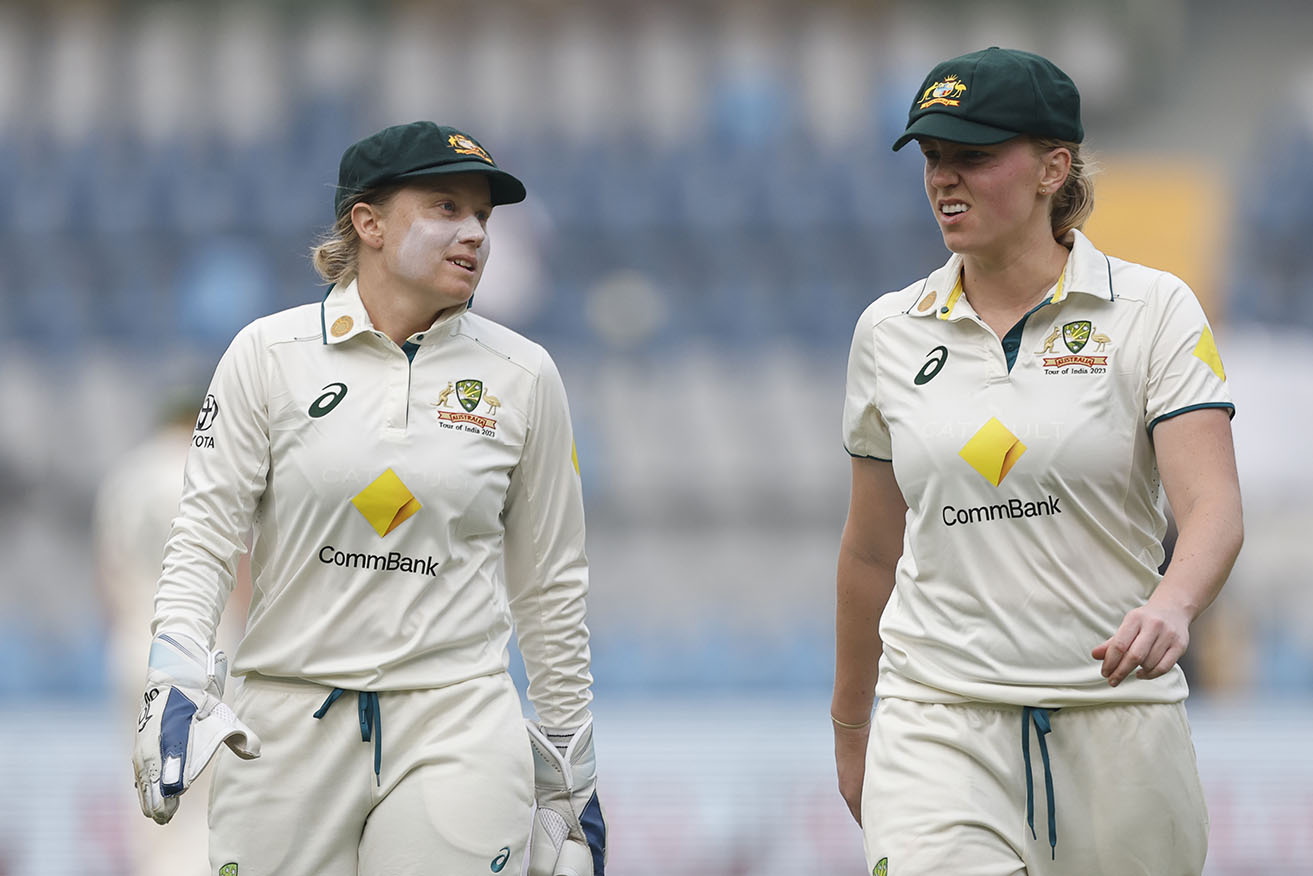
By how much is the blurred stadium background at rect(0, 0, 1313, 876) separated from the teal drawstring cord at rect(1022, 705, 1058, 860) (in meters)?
4.25

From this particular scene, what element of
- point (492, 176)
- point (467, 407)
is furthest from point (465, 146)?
Result: point (467, 407)

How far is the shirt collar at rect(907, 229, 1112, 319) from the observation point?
3617 mm

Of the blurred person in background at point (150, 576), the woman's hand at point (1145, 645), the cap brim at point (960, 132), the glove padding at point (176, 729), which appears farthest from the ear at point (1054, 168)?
the blurred person in background at point (150, 576)

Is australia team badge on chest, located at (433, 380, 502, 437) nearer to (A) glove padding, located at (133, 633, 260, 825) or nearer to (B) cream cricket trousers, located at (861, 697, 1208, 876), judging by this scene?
(A) glove padding, located at (133, 633, 260, 825)

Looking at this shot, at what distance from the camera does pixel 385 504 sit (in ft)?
12.1

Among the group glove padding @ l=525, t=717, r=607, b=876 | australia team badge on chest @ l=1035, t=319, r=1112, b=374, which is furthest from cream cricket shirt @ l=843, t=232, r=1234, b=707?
glove padding @ l=525, t=717, r=607, b=876

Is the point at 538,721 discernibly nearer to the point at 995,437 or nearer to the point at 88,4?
the point at 995,437

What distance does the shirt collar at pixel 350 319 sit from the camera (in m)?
3.83

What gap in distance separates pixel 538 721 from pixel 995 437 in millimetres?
1205

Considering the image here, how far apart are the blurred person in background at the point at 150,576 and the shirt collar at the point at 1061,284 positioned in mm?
3271

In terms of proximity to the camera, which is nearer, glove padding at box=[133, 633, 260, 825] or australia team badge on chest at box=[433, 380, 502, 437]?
glove padding at box=[133, 633, 260, 825]

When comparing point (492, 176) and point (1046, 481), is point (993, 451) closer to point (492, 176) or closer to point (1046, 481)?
point (1046, 481)

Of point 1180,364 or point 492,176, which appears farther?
point 492,176

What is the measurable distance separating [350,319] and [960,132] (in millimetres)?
1310
